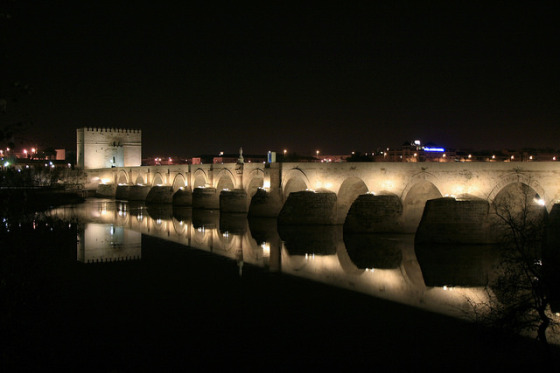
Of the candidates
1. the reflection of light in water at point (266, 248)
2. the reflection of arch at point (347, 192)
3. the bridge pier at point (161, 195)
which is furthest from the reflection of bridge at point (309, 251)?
the bridge pier at point (161, 195)

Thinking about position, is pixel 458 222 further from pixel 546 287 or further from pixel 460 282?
pixel 546 287

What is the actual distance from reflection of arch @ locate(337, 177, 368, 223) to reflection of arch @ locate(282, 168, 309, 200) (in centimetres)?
206

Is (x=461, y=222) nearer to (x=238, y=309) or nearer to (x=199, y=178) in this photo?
(x=238, y=309)

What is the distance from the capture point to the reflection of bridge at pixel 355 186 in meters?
16.2

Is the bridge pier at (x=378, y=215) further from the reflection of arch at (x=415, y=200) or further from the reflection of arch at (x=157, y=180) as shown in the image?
the reflection of arch at (x=157, y=180)

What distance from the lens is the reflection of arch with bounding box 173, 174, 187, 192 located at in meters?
37.0

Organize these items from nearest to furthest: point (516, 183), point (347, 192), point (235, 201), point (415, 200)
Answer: point (516, 183) → point (415, 200) → point (347, 192) → point (235, 201)

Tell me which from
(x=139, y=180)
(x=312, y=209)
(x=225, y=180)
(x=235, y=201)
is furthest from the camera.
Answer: (x=139, y=180)

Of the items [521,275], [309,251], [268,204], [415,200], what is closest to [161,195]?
[268,204]

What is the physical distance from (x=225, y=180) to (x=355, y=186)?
12.2 m

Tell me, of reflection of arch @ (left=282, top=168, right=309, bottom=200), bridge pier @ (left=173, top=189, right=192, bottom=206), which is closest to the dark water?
reflection of arch @ (left=282, top=168, right=309, bottom=200)

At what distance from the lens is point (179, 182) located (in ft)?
124

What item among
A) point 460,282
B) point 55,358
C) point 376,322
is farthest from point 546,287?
point 55,358

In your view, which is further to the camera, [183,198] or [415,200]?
[183,198]
